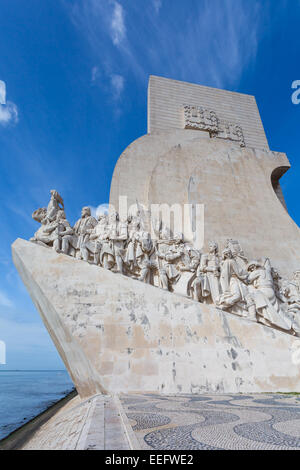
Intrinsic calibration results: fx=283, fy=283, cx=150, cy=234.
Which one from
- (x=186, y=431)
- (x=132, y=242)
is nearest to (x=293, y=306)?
(x=132, y=242)

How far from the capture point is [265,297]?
5.11 meters

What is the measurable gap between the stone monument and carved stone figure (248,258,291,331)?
0.06 feet

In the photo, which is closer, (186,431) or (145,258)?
(186,431)

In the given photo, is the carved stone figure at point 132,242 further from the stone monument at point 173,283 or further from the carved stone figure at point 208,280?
the carved stone figure at point 208,280

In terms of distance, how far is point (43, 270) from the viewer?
16.4 feet

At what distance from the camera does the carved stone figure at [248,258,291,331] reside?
486cm

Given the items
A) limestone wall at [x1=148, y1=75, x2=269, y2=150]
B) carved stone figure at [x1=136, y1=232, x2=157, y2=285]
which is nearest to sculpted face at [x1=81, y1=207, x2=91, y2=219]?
carved stone figure at [x1=136, y1=232, x2=157, y2=285]

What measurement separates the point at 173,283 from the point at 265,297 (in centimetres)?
169

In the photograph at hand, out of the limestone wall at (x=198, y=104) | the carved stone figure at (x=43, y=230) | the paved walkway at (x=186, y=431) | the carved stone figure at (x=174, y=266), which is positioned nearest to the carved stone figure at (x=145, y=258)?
the carved stone figure at (x=174, y=266)

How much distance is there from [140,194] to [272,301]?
477cm

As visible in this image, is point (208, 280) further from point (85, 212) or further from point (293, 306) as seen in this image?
point (85, 212)

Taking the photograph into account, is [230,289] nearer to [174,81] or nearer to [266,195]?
[266,195]

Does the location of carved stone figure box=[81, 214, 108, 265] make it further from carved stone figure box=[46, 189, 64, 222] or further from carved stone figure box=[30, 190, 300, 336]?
carved stone figure box=[46, 189, 64, 222]

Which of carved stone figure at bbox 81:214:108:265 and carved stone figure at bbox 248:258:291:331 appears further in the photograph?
carved stone figure at bbox 81:214:108:265
